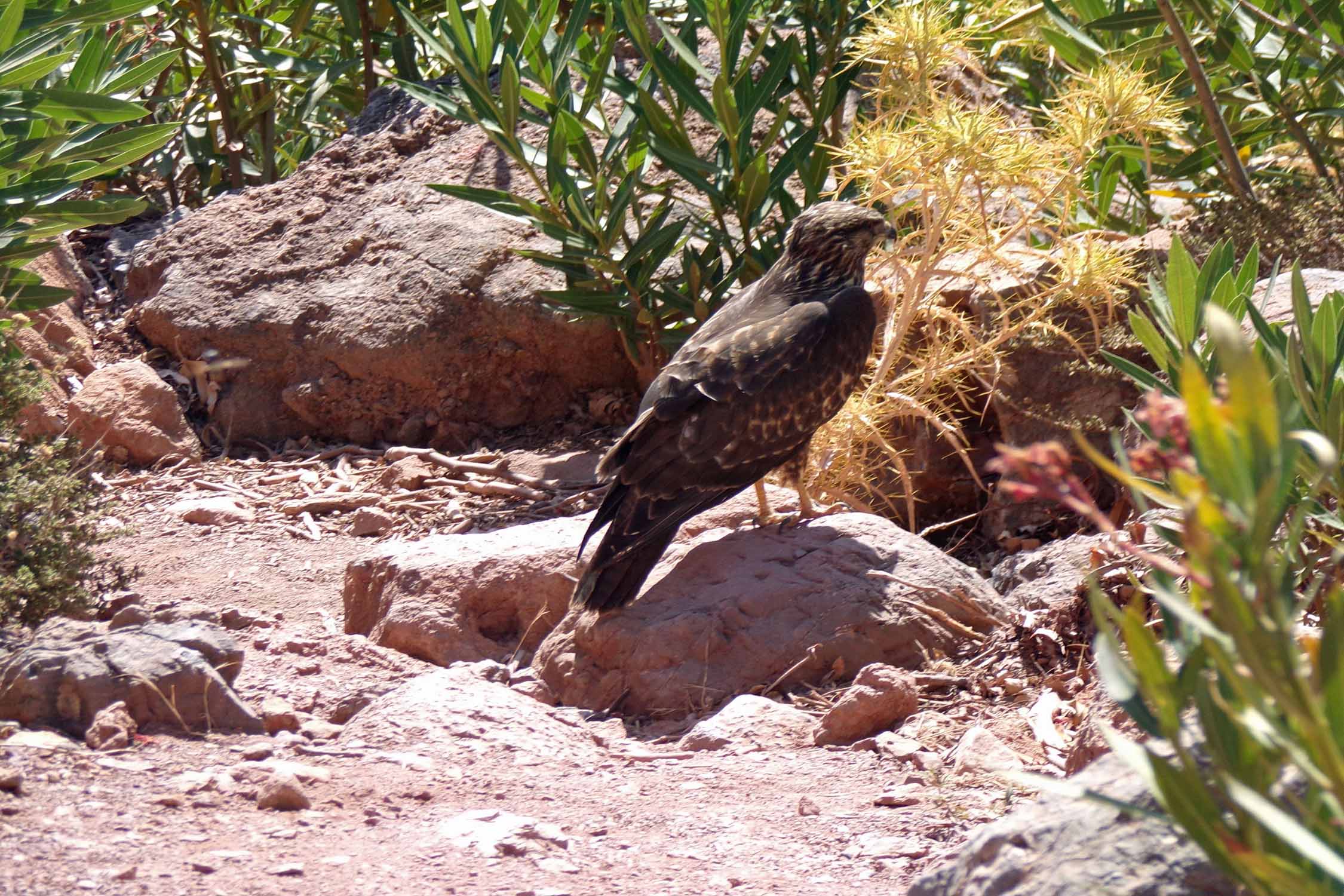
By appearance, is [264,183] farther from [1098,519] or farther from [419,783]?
[1098,519]

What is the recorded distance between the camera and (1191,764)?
4.80 feet

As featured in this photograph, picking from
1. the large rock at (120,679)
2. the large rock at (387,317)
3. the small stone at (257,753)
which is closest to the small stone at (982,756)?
the small stone at (257,753)

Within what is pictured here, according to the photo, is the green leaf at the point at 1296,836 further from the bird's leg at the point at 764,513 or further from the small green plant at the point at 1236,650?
the bird's leg at the point at 764,513

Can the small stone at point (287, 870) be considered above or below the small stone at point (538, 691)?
above

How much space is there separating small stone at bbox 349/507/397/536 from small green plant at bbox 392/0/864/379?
1334mm

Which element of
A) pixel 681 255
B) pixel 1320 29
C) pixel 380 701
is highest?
pixel 1320 29

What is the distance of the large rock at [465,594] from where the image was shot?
4559 mm

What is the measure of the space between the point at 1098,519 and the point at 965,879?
938 mm

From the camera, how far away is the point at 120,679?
3246 mm

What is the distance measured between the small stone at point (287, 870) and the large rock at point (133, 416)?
4.27 meters

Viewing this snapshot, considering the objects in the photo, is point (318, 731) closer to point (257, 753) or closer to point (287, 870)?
point (257, 753)

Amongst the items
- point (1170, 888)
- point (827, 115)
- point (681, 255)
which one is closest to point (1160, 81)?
point (827, 115)

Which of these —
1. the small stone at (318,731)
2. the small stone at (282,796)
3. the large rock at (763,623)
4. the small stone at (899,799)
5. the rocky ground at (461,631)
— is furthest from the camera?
the large rock at (763,623)

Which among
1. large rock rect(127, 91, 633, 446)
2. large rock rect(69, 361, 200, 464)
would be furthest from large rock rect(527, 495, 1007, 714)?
large rock rect(69, 361, 200, 464)
